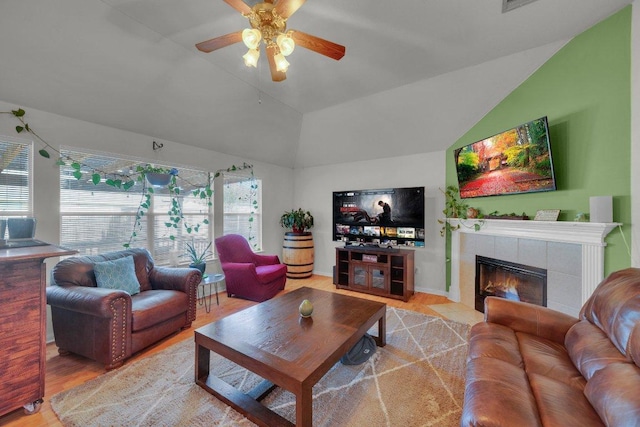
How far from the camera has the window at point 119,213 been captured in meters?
2.61

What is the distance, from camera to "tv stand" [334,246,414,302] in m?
3.64

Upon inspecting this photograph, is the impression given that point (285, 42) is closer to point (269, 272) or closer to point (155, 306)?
point (155, 306)

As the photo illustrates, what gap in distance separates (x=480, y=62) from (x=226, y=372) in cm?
378

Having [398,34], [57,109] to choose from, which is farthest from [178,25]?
[398,34]

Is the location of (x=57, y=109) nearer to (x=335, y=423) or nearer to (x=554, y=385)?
(x=335, y=423)

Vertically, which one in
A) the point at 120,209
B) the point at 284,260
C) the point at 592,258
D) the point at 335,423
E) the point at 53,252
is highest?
the point at 120,209

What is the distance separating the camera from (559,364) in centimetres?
137

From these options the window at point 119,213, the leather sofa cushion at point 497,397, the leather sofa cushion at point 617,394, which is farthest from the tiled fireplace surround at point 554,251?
the window at point 119,213

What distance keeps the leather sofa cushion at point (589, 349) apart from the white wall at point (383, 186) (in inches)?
92.5

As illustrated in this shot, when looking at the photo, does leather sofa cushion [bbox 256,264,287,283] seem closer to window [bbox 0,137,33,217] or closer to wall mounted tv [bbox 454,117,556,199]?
window [bbox 0,137,33,217]

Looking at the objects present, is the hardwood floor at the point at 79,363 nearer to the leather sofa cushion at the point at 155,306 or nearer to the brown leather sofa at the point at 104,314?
the brown leather sofa at the point at 104,314

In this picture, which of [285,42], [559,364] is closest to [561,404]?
[559,364]

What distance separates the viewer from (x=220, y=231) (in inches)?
155

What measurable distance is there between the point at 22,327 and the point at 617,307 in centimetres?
339
